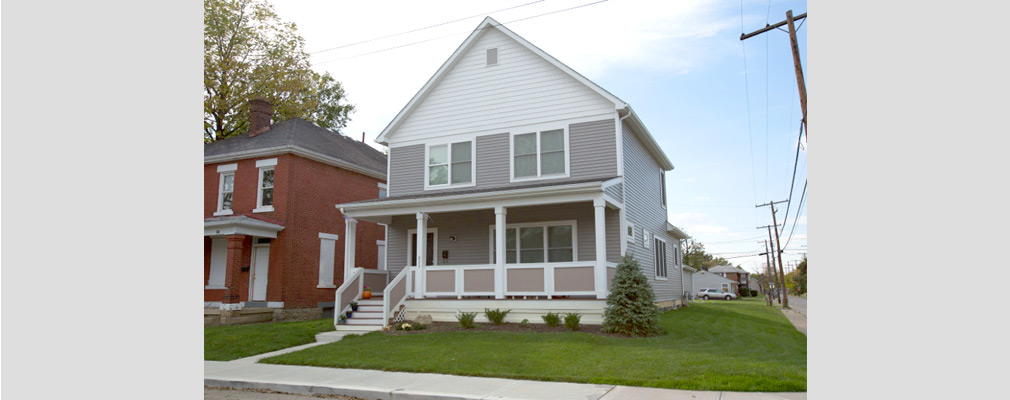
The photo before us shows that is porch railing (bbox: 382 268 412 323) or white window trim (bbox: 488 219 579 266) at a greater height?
white window trim (bbox: 488 219 579 266)

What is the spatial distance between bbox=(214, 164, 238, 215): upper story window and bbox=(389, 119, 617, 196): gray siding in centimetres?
694

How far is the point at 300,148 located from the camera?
20203 mm

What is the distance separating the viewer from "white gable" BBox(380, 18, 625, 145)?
16406 mm

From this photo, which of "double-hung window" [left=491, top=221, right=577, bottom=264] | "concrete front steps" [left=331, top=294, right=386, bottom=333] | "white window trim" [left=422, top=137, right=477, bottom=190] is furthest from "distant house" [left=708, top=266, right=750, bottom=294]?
"concrete front steps" [left=331, top=294, right=386, bottom=333]

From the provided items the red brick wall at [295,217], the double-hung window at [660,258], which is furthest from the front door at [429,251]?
the double-hung window at [660,258]

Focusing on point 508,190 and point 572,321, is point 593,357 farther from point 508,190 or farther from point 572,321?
point 508,190

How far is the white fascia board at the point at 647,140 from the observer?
53.5ft

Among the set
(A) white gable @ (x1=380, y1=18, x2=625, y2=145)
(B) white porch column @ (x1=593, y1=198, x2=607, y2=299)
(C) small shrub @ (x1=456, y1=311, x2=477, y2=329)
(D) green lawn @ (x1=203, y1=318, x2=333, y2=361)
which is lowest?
(D) green lawn @ (x1=203, y1=318, x2=333, y2=361)

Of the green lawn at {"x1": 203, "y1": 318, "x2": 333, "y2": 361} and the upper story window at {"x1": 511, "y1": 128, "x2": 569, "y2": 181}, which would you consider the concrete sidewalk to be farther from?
the upper story window at {"x1": 511, "y1": 128, "x2": 569, "y2": 181}

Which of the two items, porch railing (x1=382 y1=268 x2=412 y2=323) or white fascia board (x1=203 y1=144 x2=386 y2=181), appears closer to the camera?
porch railing (x1=382 y1=268 x2=412 y2=323)

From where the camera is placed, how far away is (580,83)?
53.3 ft

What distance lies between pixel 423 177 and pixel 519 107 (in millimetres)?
3487

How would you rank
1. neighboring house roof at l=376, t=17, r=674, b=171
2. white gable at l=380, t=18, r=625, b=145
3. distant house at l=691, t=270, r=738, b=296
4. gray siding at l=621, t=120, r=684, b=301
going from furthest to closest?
distant house at l=691, t=270, r=738, b=296
gray siding at l=621, t=120, r=684, b=301
white gable at l=380, t=18, r=625, b=145
neighboring house roof at l=376, t=17, r=674, b=171

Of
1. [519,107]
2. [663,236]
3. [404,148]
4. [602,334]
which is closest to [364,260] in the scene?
[404,148]
